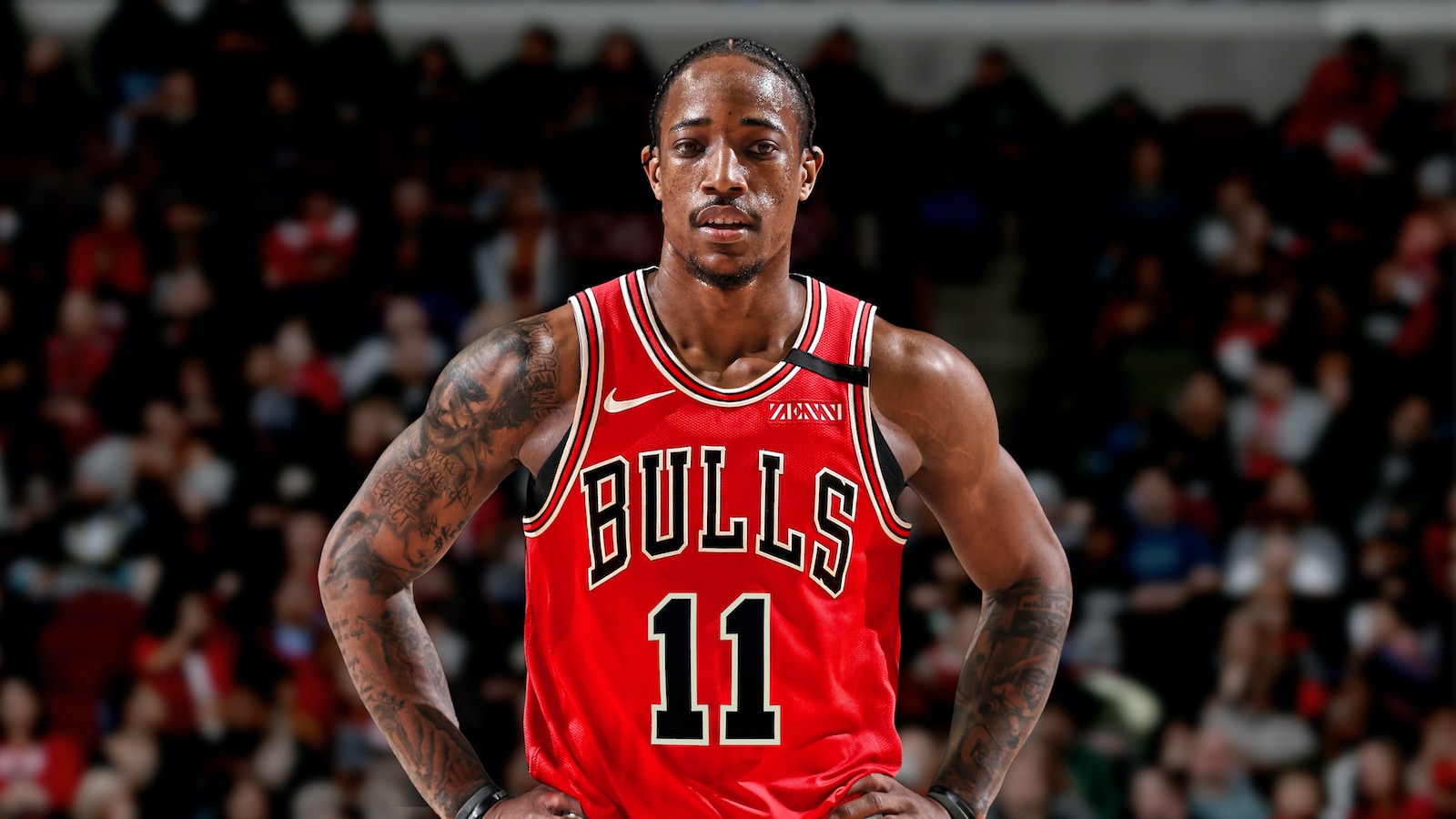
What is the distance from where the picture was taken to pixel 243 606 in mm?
8031

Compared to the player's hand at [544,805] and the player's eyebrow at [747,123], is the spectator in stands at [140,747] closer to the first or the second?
the player's hand at [544,805]

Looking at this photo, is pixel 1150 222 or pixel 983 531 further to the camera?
pixel 1150 222

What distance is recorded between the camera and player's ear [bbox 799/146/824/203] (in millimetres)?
3186

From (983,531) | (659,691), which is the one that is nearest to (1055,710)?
(983,531)

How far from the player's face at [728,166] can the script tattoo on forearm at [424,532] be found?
36cm

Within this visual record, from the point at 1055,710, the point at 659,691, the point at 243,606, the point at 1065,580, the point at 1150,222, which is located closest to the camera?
the point at 659,691

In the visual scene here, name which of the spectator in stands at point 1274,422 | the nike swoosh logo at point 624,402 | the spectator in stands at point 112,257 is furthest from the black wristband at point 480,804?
the spectator in stands at point 112,257

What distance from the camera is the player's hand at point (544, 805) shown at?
9.74 ft

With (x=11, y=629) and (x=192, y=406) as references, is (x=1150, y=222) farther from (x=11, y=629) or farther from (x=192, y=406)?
(x=11, y=629)

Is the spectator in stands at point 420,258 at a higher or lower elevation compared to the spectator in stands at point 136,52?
lower

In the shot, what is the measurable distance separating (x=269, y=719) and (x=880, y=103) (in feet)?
17.8

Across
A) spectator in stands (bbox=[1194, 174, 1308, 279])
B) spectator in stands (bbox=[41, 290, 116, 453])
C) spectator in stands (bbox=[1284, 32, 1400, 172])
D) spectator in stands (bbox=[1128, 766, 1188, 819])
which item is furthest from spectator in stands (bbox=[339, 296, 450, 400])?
spectator in stands (bbox=[1284, 32, 1400, 172])

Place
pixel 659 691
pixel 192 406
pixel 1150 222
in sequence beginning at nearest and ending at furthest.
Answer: pixel 659 691
pixel 192 406
pixel 1150 222

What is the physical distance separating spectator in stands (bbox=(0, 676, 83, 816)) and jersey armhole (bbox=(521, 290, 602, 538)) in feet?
18.0
